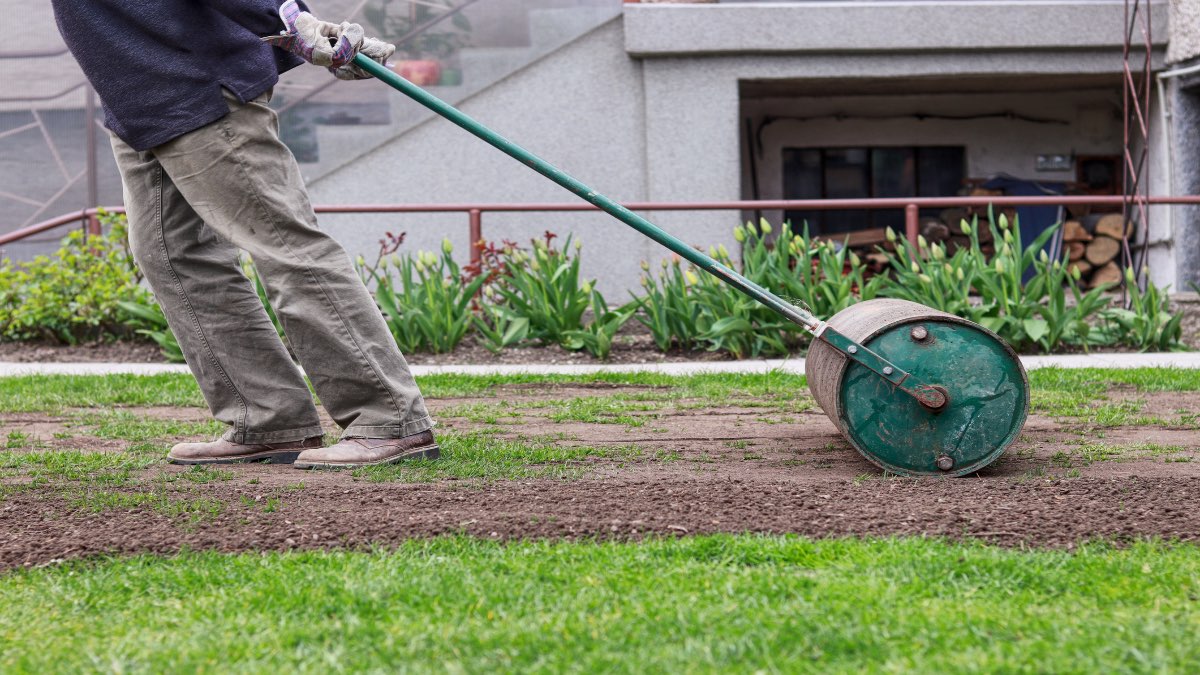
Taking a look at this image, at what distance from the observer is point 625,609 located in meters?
2.07

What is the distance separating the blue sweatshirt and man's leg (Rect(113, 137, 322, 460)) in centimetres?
21

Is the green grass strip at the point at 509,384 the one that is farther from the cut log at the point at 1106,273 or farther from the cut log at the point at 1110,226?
the cut log at the point at 1110,226

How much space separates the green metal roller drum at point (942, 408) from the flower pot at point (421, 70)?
292 inches

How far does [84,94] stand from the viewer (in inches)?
406

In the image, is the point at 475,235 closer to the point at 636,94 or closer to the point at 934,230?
the point at 636,94

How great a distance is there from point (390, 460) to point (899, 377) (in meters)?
1.37

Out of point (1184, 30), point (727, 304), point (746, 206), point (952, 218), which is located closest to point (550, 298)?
point (727, 304)

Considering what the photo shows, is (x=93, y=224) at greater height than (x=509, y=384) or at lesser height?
greater

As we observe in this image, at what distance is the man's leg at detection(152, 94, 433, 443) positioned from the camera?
3.37 m

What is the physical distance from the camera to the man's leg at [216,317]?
3.57 metres

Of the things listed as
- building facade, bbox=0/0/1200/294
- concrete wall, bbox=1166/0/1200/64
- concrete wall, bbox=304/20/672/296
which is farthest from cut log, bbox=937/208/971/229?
concrete wall, bbox=304/20/672/296

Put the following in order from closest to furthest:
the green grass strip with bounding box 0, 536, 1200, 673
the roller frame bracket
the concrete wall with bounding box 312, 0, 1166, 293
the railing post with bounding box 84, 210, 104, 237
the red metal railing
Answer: the green grass strip with bounding box 0, 536, 1200, 673, the roller frame bracket, the red metal railing, the railing post with bounding box 84, 210, 104, 237, the concrete wall with bounding box 312, 0, 1166, 293

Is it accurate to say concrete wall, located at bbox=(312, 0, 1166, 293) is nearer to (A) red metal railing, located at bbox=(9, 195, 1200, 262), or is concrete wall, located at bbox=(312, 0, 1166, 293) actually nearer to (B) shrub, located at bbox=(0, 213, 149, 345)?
(A) red metal railing, located at bbox=(9, 195, 1200, 262)

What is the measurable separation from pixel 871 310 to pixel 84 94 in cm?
862
